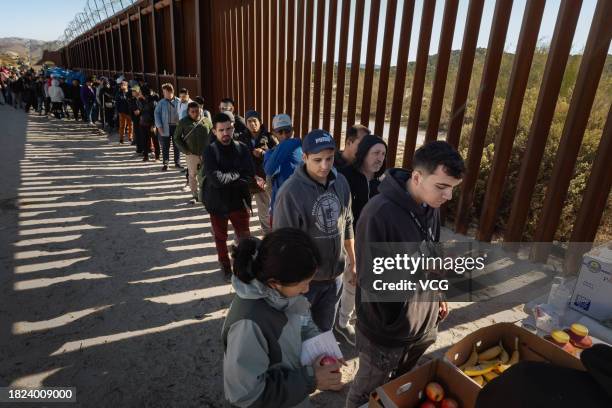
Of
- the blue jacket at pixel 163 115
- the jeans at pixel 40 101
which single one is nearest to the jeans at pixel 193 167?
the blue jacket at pixel 163 115

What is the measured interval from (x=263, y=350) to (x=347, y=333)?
2095 mm

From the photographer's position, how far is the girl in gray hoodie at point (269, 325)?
1.32 m

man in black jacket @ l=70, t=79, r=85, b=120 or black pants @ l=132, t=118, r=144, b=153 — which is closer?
black pants @ l=132, t=118, r=144, b=153

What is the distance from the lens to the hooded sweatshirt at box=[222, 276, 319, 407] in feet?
4.29

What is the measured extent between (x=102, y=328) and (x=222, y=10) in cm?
869

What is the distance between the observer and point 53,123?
1480cm

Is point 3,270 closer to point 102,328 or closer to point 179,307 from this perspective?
point 102,328

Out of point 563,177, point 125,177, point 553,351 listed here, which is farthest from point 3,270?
point 563,177

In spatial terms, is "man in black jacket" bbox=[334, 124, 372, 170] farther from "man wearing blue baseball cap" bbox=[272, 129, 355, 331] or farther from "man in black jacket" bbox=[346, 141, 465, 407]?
"man in black jacket" bbox=[346, 141, 465, 407]

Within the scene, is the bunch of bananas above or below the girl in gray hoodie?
below

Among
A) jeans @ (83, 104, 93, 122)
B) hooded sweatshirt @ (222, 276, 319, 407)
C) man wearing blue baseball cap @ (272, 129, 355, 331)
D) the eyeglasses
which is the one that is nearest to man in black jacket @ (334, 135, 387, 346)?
man wearing blue baseball cap @ (272, 129, 355, 331)

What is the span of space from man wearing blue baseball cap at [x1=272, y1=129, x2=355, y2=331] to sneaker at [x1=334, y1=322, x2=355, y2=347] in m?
0.74

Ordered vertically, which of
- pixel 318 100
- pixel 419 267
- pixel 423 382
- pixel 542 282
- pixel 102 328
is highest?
pixel 318 100

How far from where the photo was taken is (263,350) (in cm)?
134
